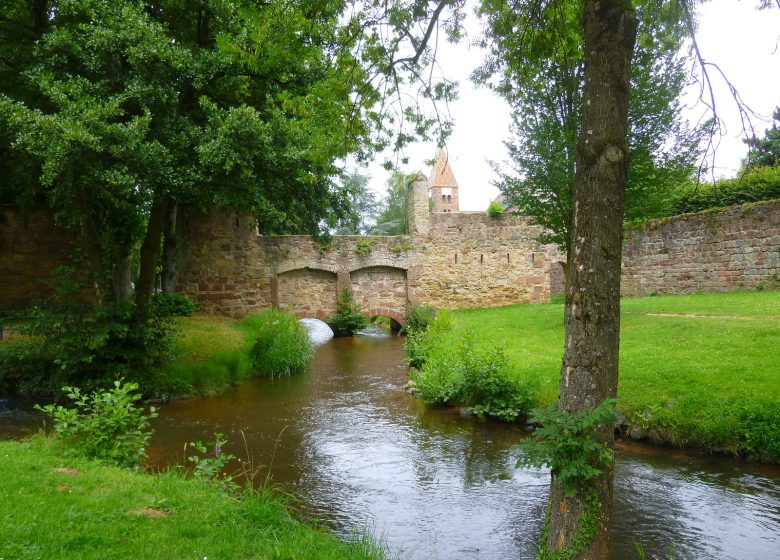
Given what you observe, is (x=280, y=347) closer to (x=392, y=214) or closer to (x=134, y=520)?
(x=134, y=520)

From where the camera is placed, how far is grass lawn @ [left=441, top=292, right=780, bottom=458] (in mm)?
6301

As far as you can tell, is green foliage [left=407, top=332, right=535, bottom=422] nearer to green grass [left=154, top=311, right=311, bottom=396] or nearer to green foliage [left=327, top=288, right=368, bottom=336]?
green grass [left=154, top=311, right=311, bottom=396]

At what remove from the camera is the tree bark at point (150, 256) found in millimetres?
10969

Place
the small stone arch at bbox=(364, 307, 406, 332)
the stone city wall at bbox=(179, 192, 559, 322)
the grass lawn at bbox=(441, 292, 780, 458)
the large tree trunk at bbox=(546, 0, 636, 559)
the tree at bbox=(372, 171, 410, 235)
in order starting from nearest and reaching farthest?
the large tree trunk at bbox=(546, 0, 636, 559)
the grass lawn at bbox=(441, 292, 780, 458)
the stone city wall at bbox=(179, 192, 559, 322)
the small stone arch at bbox=(364, 307, 406, 332)
the tree at bbox=(372, 171, 410, 235)

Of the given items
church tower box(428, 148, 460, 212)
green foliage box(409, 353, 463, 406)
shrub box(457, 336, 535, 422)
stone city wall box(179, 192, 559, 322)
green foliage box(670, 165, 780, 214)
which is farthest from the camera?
church tower box(428, 148, 460, 212)

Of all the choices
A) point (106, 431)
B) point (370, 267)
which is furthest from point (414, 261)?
point (106, 431)

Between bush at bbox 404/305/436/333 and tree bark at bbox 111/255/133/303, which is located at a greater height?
tree bark at bbox 111/255/133/303

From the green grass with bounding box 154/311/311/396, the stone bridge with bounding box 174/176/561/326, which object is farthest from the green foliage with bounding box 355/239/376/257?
the green grass with bounding box 154/311/311/396

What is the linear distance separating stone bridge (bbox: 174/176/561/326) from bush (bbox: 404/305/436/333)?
0.35 m

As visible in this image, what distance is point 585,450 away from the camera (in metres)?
3.07

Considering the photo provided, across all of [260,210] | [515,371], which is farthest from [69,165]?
[515,371]

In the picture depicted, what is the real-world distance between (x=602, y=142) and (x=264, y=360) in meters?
10.7

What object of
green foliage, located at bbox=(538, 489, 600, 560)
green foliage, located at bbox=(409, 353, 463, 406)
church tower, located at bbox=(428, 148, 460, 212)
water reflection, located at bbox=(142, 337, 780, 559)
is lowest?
water reflection, located at bbox=(142, 337, 780, 559)

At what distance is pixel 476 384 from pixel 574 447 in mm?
5513
